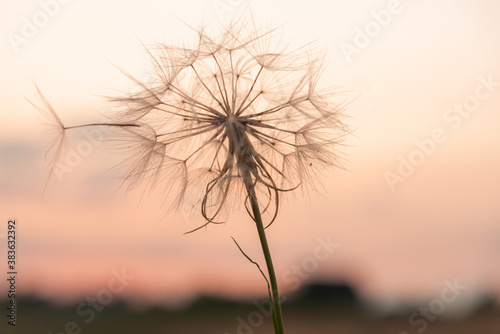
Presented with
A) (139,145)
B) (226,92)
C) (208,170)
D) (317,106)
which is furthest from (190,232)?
(317,106)

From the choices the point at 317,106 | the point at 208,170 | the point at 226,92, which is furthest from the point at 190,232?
the point at 317,106

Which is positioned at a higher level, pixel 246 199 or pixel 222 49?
pixel 222 49

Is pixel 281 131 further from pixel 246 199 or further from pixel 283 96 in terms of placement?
pixel 246 199

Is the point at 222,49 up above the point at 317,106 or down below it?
above

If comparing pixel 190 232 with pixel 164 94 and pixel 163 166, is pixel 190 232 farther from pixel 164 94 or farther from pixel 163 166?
pixel 164 94

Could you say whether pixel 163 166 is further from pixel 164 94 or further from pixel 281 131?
pixel 281 131

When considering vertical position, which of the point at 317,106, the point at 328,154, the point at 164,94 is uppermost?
the point at 164,94

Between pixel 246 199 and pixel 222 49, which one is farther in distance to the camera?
pixel 222 49

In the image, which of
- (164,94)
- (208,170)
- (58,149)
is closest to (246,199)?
(208,170)
